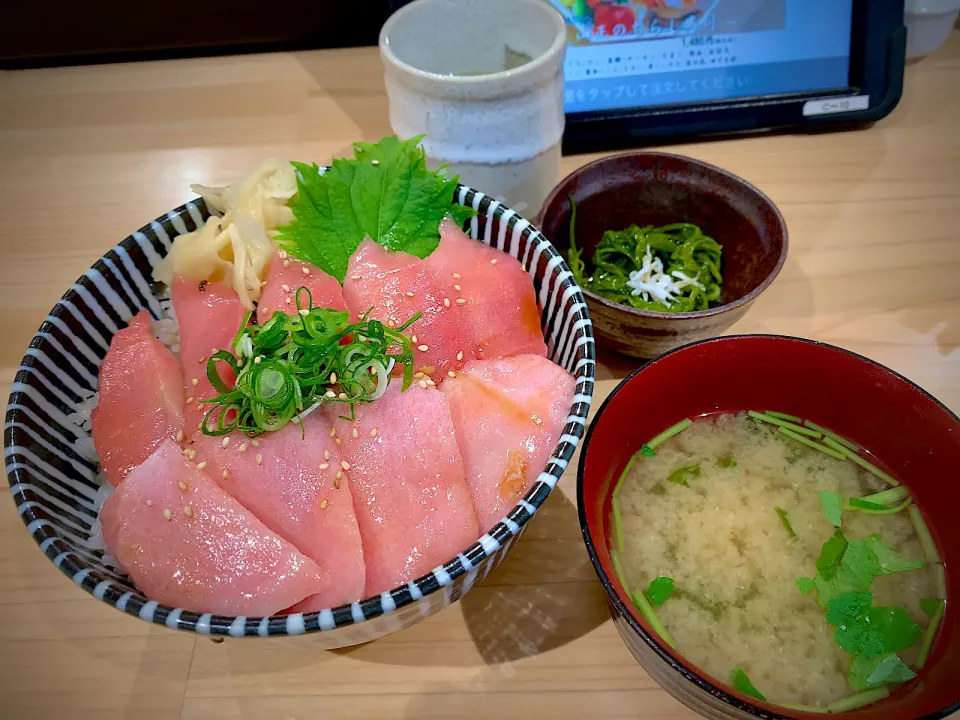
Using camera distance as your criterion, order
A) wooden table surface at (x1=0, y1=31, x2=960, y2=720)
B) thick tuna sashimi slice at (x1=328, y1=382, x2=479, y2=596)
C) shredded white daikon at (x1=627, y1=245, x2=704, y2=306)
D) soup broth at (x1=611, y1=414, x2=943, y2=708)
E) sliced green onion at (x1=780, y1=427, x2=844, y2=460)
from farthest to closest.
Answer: shredded white daikon at (x1=627, y1=245, x2=704, y2=306) → sliced green onion at (x1=780, y1=427, x2=844, y2=460) → wooden table surface at (x1=0, y1=31, x2=960, y2=720) → soup broth at (x1=611, y1=414, x2=943, y2=708) → thick tuna sashimi slice at (x1=328, y1=382, x2=479, y2=596)

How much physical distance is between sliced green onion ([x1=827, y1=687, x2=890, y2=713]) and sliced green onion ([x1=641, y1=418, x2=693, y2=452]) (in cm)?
49

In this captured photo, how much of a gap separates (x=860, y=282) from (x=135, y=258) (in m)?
1.72

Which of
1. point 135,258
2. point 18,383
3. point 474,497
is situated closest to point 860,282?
point 474,497

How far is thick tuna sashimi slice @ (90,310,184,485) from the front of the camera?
1.06 metres

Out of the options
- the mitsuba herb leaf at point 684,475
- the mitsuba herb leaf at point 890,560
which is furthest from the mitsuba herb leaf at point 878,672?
the mitsuba herb leaf at point 684,475

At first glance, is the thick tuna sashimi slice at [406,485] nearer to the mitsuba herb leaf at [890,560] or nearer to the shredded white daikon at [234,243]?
the shredded white daikon at [234,243]

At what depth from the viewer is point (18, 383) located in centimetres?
99

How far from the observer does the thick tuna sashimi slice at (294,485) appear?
3.04 feet

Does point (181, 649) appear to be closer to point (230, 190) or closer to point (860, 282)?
point (230, 190)

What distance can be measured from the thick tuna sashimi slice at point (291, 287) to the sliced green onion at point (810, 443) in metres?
0.89

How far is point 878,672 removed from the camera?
3.22 ft

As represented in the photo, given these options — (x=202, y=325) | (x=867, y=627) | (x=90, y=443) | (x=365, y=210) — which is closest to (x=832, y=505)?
(x=867, y=627)

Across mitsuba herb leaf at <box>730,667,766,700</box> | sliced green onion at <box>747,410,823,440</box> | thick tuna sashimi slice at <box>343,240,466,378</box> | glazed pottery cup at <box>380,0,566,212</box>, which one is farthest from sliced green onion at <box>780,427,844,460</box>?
glazed pottery cup at <box>380,0,566,212</box>

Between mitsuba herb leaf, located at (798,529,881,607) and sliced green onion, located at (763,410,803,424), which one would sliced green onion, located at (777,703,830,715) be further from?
sliced green onion, located at (763,410,803,424)
